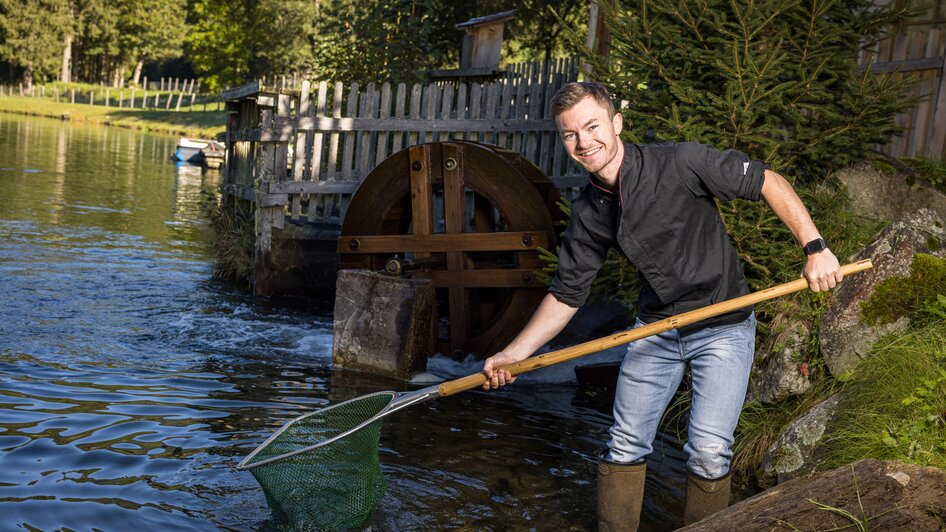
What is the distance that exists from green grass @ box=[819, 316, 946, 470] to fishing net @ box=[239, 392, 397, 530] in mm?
2295

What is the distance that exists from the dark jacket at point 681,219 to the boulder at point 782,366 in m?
1.83

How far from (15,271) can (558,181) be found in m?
6.07

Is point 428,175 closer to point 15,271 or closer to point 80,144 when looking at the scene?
point 15,271

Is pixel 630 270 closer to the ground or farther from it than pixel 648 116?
closer to the ground

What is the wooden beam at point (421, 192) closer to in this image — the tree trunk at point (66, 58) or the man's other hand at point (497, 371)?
the man's other hand at point (497, 371)

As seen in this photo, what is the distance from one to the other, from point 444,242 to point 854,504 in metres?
5.33

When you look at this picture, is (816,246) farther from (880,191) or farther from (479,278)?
(479,278)

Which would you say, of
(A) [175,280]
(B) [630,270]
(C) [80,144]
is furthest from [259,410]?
(C) [80,144]

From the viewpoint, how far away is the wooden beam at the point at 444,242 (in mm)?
8883

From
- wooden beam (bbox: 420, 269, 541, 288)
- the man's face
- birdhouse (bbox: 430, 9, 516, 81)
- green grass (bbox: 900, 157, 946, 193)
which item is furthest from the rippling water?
birdhouse (bbox: 430, 9, 516, 81)

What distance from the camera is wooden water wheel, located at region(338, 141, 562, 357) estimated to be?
8977 mm

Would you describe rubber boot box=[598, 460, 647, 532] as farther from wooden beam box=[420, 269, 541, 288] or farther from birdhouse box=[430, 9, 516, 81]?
birdhouse box=[430, 9, 516, 81]

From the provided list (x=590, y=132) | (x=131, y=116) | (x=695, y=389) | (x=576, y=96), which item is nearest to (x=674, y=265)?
(x=695, y=389)

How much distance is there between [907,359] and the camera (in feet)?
18.0
